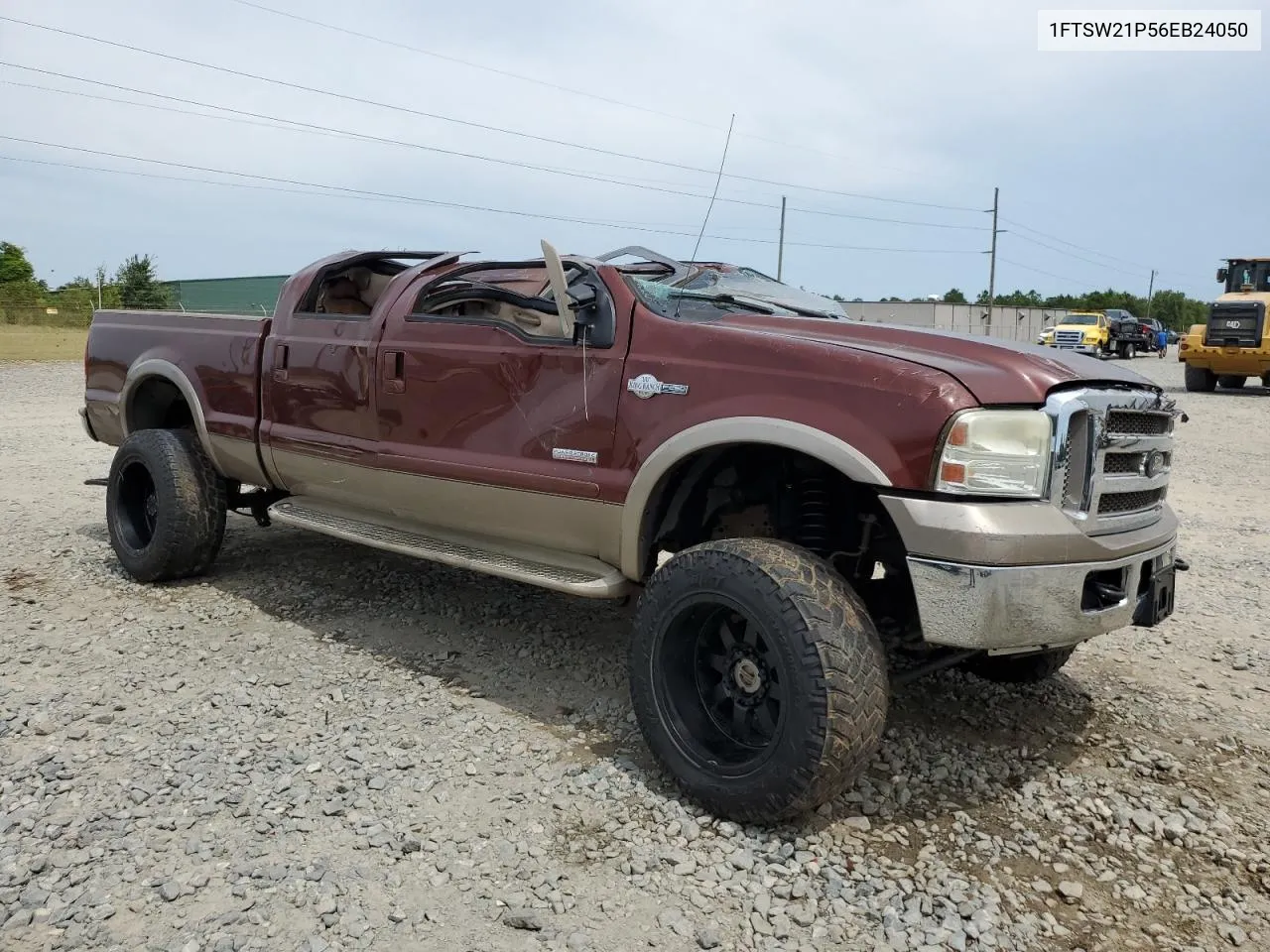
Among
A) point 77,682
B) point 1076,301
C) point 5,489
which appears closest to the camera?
point 77,682

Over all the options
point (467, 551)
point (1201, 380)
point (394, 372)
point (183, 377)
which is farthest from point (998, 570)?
point (1201, 380)

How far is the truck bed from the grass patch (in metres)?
17.0

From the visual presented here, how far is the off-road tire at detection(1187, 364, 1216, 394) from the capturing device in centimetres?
2056

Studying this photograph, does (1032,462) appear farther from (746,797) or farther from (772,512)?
(746,797)

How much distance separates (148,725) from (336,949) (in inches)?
64.7

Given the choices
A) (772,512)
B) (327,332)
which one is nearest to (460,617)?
(327,332)

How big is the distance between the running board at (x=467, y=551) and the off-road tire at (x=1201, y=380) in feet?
67.1

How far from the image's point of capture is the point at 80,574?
567 centimetres

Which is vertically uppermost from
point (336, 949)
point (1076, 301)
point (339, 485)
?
point (1076, 301)

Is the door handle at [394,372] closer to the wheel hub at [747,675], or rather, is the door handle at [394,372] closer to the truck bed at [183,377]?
the truck bed at [183,377]

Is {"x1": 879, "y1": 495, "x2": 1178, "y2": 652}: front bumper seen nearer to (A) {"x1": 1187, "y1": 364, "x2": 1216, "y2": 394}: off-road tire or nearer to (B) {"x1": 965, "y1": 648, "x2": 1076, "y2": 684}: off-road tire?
(B) {"x1": 965, "y1": 648, "x2": 1076, "y2": 684}: off-road tire

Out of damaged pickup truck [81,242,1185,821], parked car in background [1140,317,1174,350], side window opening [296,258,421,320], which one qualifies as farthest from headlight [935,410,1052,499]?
parked car in background [1140,317,1174,350]

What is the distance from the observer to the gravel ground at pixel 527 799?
2605 millimetres

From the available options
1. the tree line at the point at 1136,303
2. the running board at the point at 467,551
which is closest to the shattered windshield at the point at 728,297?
the running board at the point at 467,551
